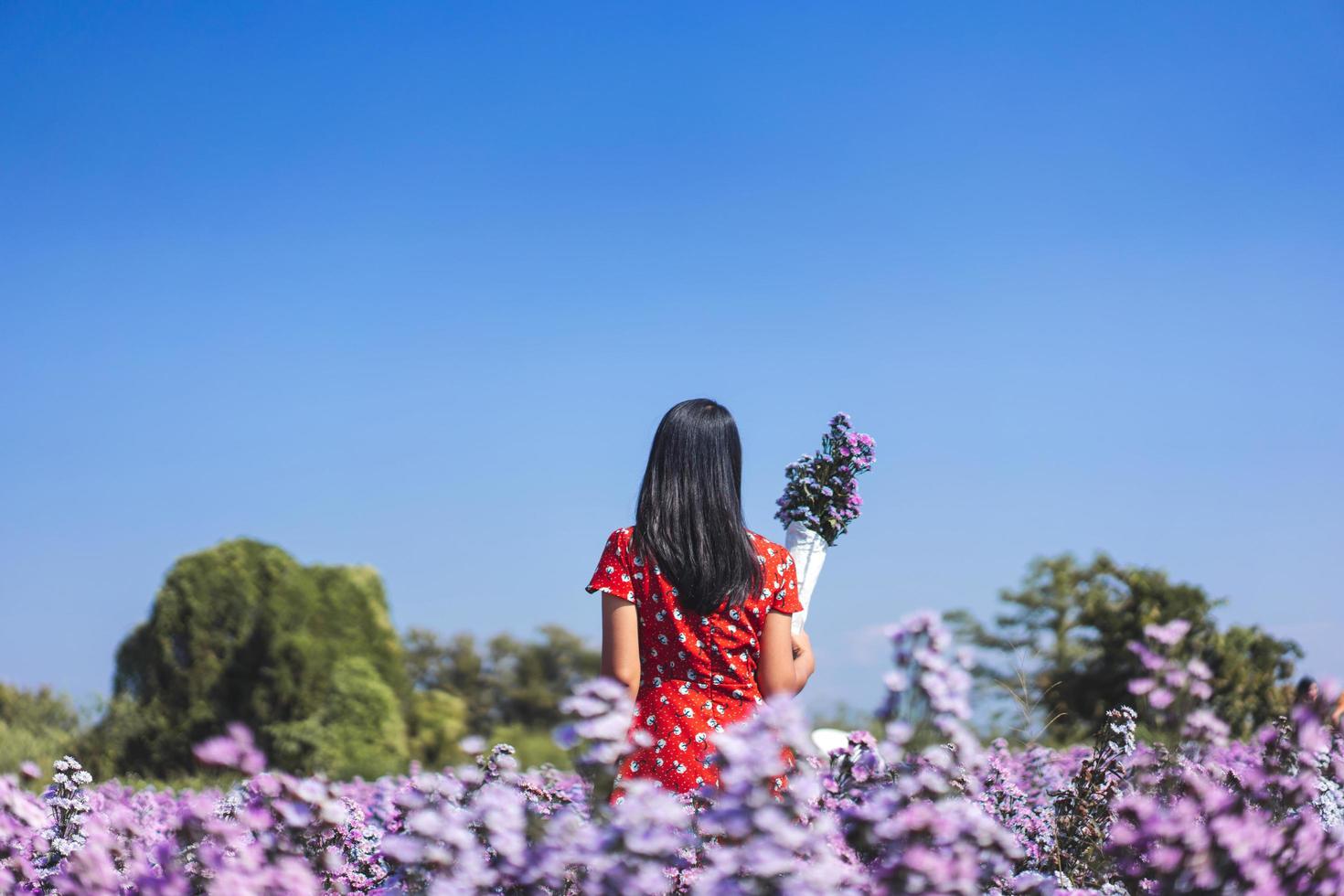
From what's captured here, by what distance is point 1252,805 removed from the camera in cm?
297

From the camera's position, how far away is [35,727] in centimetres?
1664

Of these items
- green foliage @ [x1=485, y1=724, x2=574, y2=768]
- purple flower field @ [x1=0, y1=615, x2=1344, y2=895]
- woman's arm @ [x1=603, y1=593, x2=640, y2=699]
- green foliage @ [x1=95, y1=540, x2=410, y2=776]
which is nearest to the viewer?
purple flower field @ [x1=0, y1=615, x2=1344, y2=895]

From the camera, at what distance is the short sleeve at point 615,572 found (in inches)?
143

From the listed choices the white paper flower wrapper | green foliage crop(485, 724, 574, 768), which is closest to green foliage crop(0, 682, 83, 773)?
green foliage crop(485, 724, 574, 768)

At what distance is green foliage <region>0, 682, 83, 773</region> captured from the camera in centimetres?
1213

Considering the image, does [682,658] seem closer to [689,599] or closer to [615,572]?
[689,599]

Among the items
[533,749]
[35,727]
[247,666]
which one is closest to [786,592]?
[247,666]

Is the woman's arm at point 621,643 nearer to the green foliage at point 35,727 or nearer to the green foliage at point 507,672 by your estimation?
the green foliage at point 35,727

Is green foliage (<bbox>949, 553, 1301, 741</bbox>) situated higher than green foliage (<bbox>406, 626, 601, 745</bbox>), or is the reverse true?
green foliage (<bbox>406, 626, 601, 745</bbox>)

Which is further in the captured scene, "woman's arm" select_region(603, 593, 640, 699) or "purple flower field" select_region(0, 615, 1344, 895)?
"woman's arm" select_region(603, 593, 640, 699)

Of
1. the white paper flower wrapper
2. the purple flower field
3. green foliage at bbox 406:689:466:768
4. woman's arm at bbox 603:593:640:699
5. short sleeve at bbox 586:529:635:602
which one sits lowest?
the purple flower field

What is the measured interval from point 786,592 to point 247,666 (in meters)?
11.5

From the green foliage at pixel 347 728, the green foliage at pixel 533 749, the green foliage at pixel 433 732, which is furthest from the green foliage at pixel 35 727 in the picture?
the green foliage at pixel 533 749

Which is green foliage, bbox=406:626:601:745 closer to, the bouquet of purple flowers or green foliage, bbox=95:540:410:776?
green foliage, bbox=95:540:410:776
